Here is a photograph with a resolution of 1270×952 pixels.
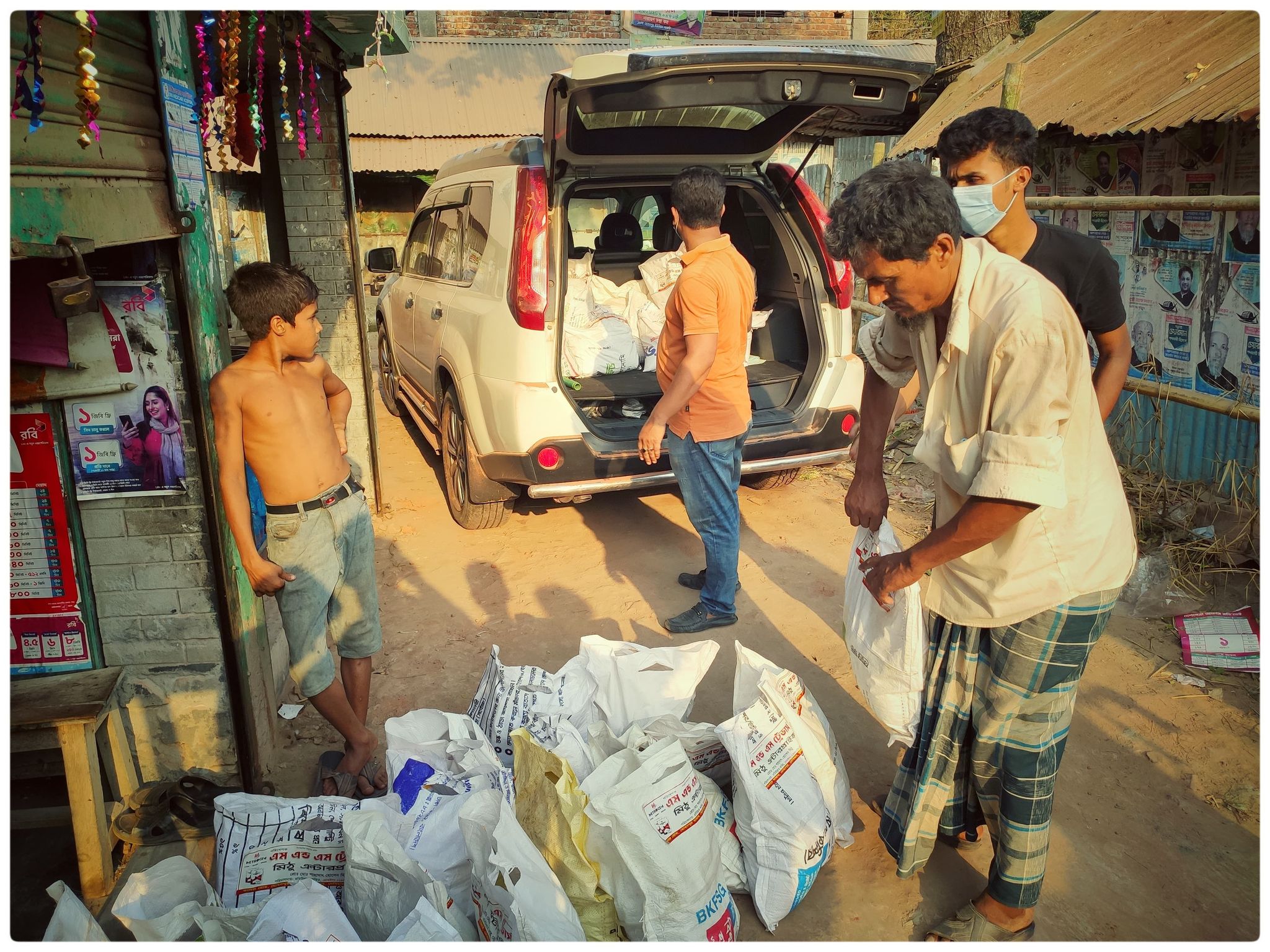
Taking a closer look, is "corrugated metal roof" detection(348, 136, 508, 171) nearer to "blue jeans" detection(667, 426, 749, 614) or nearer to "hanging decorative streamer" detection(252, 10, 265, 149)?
"hanging decorative streamer" detection(252, 10, 265, 149)

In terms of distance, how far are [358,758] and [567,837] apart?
47.1 inches

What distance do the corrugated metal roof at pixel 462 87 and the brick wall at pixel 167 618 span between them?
33.1 ft

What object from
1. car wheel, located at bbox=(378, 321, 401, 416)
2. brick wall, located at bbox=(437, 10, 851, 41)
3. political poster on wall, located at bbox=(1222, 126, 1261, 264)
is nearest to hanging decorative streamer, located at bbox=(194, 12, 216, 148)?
car wheel, located at bbox=(378, 321, 401, 416)

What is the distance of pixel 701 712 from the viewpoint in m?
3.23

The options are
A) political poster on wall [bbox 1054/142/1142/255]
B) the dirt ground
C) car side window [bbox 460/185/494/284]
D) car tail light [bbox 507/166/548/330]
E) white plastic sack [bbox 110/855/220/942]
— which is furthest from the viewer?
political poster on wall [bbox 1054/142/1142/255]

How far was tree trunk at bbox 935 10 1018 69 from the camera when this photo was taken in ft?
53.1

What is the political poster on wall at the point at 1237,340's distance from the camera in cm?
434

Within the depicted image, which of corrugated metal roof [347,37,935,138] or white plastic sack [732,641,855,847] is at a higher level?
corrugated metal roof [347,37,935,138]

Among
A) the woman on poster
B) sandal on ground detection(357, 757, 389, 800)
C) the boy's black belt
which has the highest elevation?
the woman on poster

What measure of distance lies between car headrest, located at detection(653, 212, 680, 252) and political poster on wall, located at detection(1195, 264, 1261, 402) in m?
3.17

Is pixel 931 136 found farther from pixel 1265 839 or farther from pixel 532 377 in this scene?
pixel 1265 839

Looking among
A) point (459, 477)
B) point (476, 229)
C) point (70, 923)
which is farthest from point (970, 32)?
point (70, 923)

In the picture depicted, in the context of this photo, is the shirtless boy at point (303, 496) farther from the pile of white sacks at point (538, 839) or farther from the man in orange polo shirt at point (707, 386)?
the man in orange polo shirt at point (707, 386)

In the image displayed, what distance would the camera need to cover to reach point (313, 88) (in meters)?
4.29
